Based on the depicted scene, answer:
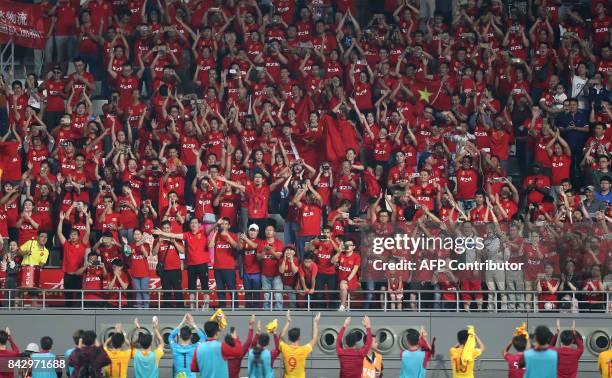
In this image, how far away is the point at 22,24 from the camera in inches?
1216

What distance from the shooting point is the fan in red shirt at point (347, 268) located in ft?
82.5

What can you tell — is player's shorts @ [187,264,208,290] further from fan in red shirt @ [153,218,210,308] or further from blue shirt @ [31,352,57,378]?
blue shirt @ [31,352,57,378]

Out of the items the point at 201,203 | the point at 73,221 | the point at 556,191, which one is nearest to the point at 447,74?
the point at 556,191

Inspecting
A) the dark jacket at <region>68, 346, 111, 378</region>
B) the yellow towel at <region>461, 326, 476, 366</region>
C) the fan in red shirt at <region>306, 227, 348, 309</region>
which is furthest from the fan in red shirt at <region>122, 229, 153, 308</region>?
the yellow towel at <region>461, 326, 476, 366</region>

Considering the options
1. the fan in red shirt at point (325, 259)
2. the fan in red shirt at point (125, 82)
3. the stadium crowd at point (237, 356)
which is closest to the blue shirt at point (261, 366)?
the stadium crowd at point (237, 356)

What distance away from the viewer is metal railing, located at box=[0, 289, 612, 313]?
81.6 ft

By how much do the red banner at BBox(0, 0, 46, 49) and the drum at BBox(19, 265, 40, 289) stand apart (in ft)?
21.9

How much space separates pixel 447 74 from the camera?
96.7ft

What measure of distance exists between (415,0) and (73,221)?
9.41m

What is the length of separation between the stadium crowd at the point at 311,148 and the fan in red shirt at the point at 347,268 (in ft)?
0.13

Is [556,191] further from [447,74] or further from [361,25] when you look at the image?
[361,25]

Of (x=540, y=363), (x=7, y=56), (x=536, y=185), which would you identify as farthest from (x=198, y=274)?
(x=540, y=363)

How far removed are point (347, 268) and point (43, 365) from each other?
21.2 ft

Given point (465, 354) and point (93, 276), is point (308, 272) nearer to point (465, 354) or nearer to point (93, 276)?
point (93, 276)
